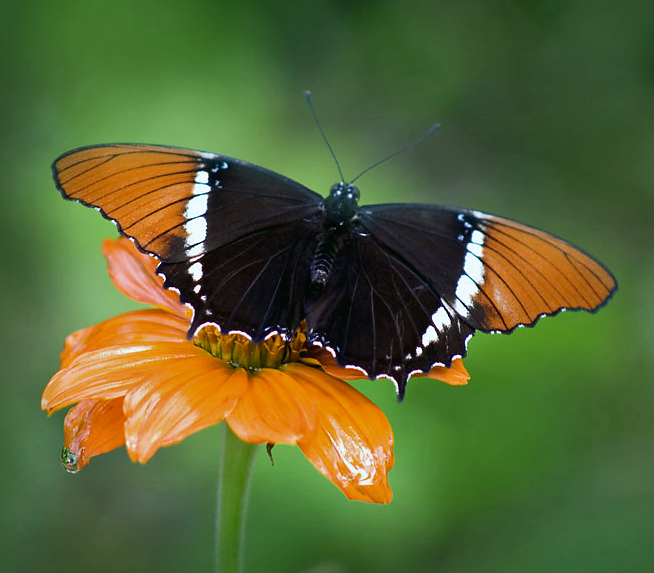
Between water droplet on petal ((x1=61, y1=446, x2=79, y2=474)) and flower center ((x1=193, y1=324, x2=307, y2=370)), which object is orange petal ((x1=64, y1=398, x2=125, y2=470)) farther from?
flower center ((x1=193, y1=324, x2=307, y2=370))

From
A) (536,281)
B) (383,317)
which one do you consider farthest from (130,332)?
(536,281)

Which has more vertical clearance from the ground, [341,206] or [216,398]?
[341,206]

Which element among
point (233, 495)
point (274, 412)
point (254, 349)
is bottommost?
point (233, 495)

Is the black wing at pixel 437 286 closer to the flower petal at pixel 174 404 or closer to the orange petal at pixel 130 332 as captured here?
the flower petal at pixel 174 404

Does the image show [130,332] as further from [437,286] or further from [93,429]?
[437,286]

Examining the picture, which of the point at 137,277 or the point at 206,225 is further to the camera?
the point at 137,277

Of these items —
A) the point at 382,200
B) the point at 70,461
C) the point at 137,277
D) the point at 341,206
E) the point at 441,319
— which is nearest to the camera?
the point at 70,461

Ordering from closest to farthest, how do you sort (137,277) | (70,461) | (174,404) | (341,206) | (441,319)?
(174,404) → (70,461) → (441,319) → (341,206) → (137,277)
